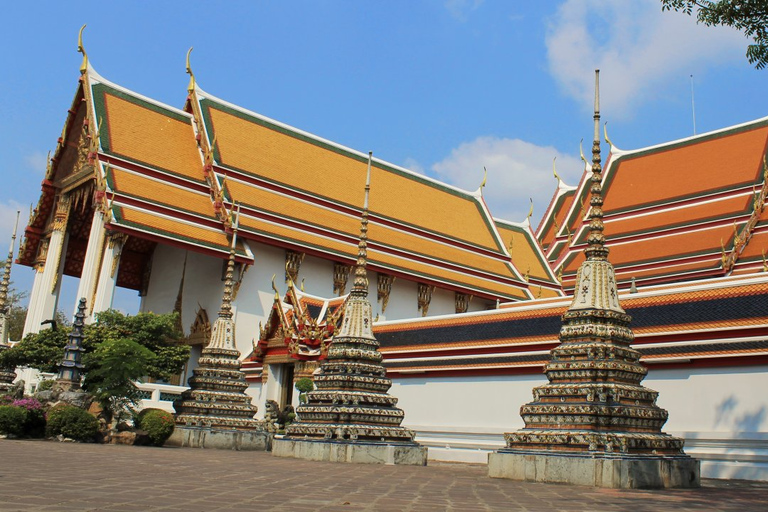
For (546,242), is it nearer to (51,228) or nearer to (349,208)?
Result: (349,208)

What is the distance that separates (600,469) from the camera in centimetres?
621

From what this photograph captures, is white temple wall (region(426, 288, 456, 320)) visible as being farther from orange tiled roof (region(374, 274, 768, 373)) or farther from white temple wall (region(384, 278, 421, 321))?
orange tiled roof (region(374, 274, 768, 373))

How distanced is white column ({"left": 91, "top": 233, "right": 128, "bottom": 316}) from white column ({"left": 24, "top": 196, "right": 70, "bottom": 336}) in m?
4.40

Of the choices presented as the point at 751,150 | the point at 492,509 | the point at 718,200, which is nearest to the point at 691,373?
the point at 492,509

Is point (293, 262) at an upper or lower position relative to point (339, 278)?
upper

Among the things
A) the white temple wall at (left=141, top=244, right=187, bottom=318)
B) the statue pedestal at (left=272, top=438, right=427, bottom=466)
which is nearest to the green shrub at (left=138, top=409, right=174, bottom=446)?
the statue pedestal at (left=272, top=438, right=427, bottom=466)

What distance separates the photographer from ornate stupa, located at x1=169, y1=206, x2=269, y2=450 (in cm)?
1270

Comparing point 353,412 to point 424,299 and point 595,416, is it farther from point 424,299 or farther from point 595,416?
point 424,299

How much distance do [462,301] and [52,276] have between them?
1392 cm

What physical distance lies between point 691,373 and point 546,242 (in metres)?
21.9

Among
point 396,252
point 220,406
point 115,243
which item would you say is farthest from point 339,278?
point 220,406

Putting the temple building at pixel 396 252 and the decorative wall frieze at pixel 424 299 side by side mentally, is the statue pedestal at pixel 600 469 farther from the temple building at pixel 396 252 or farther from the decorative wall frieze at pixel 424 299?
the decorative wall frieze at pixel 424 299

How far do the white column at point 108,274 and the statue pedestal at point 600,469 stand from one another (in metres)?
15.3

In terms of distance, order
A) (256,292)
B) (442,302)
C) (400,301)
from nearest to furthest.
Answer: (256,292) → (400,301) → (442,302)
